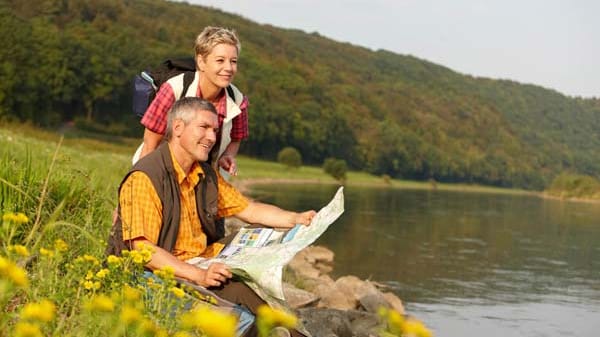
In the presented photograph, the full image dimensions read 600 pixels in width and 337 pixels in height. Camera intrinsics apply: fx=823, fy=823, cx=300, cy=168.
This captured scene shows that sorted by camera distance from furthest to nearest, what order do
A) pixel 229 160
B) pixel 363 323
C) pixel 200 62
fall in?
pixel 363 323 → pixel 229 160 → pixel 200 62

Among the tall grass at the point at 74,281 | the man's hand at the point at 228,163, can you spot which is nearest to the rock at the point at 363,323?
the tall grass at the point at 74,281

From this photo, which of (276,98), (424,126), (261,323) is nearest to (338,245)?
(261,323)

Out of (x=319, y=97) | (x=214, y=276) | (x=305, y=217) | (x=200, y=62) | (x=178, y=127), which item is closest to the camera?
(x=214, y=276)

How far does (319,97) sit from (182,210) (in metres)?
106

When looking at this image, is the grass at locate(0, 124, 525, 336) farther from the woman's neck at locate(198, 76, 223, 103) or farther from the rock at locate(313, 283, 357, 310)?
the rock at locate(313, 283, 357, 310)

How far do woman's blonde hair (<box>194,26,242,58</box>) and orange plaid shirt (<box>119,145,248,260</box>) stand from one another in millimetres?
742

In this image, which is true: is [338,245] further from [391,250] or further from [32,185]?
[32,185]

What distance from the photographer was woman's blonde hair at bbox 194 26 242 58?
4.71m

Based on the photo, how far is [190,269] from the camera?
3.85 meters

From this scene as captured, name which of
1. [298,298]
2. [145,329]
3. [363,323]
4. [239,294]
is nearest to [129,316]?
[145,329]

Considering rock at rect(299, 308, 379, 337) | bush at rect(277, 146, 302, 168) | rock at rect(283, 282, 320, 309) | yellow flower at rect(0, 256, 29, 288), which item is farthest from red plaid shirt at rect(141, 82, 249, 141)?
bush at rect(277, 146, 302, 168)

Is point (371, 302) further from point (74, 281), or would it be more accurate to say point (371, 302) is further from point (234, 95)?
point (74, 281)

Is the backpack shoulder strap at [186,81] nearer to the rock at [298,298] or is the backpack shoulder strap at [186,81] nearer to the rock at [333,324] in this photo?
the rock at [333,324]

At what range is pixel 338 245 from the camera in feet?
68.6
